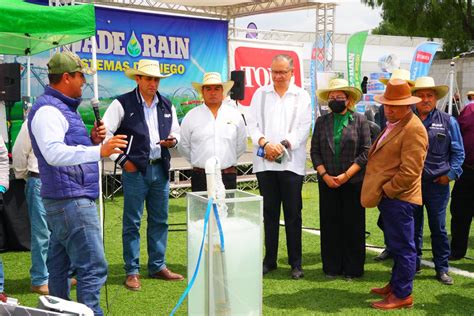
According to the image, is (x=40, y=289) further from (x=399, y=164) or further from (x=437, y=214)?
(x=437, y=214)

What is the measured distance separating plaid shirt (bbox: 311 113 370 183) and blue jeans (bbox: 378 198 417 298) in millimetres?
608

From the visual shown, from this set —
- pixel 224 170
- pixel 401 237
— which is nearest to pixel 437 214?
pixel 401 237

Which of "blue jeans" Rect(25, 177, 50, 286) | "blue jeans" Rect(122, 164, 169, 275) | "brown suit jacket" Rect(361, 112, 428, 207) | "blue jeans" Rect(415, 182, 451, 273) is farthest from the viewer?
"blue jeans" Rect(415, 182, 451, 273)

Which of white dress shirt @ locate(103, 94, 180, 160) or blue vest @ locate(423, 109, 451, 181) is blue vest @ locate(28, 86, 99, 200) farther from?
blue vest @ locate(423, 109, 451, 181)

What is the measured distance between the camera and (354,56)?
1719 centimetres

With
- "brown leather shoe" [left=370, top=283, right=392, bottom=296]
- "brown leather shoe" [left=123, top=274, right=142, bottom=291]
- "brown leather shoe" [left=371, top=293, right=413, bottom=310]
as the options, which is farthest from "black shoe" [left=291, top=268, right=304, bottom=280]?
"brown leather shoe" [left=123, top=274, right=142, bottom=291]

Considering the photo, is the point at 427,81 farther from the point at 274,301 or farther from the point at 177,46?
the point at 177,46

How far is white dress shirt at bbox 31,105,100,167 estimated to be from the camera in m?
3.01

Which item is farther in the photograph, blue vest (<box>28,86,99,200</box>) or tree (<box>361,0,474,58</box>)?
tree (<box>361,0,474,58</box>)

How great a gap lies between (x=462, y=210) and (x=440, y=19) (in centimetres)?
2911

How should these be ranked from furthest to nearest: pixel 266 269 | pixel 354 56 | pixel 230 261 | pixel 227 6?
pixel 354 56, pixel 227 6, pixel 266 269, pixel 230 261

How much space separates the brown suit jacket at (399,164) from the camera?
13.4 ft

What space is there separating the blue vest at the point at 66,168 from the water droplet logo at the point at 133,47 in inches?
315

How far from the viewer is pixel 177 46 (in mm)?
11750
